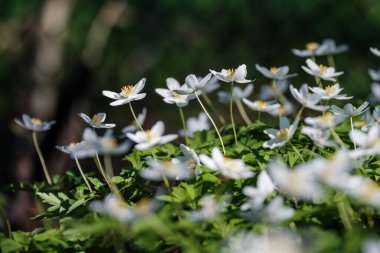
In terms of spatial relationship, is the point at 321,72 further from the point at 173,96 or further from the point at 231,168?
the point at 231,168

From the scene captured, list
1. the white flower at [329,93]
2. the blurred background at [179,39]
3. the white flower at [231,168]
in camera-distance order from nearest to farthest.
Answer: the white flower at [231,168] < the white flower at [329,93] < the blurred background at [179,39]

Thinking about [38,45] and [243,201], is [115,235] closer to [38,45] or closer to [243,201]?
[243,201]

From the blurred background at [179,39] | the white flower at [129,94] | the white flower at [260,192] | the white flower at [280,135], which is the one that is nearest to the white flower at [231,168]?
the white flower at [260,192]

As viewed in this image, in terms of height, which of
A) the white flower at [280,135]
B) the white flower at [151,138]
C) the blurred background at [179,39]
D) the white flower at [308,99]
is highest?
the white flower at [308,99]

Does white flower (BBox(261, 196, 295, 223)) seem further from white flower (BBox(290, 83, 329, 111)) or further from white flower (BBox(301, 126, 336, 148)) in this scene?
Result: white flower (BBox(290, 83, 329, 111))

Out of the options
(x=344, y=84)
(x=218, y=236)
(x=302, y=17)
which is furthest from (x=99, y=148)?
(x=302, y=17)

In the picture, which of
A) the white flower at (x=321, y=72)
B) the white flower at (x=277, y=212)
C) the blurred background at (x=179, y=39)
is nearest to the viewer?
the white flower at (x=277, y=212)

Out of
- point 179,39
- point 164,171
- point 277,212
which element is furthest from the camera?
point 179,39

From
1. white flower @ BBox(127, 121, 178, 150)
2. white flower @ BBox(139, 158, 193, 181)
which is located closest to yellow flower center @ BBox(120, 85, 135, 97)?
white flower @ BBox(127, 121, 178, 150)

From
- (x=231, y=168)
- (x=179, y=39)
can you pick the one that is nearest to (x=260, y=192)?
(x=231, y=168)

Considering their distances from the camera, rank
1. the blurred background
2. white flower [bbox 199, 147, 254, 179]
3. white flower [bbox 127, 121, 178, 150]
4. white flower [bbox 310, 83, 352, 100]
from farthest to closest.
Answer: the blurred background < white flower [bbox 310, 83, 352, 100] < white flower [bbox 127, 121, 178, 150] < white flower [bbox 199, 147, 254, 179]

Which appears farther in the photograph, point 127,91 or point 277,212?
point 127,91

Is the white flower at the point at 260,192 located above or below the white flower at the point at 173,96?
below

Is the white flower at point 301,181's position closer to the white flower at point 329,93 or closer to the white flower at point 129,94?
the white flower at point 329,93
